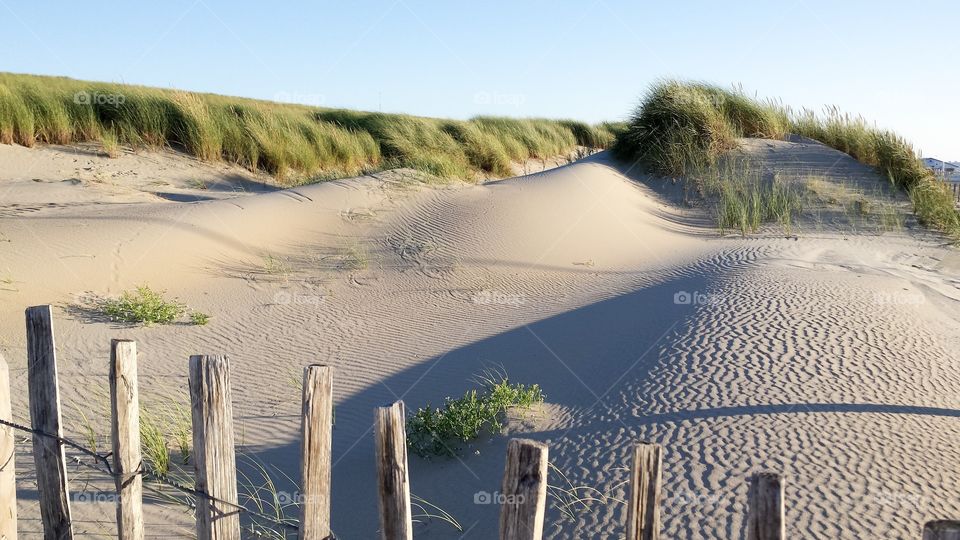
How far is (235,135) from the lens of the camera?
53.3ft

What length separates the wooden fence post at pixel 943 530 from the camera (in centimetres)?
151

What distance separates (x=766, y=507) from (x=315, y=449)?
1309 mm

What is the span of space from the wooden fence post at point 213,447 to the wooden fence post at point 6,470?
80 cm

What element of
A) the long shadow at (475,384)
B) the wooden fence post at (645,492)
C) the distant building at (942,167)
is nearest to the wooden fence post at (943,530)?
the wooden fence post at (645,492)

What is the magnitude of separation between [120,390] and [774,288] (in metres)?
5.28

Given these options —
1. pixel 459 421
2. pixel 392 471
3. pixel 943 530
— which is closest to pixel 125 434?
pixel 392 471

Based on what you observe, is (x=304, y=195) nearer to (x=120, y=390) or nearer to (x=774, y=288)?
(x=774, y=288)

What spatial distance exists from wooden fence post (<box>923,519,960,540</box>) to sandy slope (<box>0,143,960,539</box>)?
1648 mm

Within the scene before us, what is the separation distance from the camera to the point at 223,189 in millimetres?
14875

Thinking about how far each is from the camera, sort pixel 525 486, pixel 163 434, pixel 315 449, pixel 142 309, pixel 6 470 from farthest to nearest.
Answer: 1. pixel 142 309
2. pixel 163 434
3. pixel 6 470
4. pixel 315 449
5. pixel 525 486

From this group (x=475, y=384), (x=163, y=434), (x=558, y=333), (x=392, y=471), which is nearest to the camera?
(x=392, y=471)

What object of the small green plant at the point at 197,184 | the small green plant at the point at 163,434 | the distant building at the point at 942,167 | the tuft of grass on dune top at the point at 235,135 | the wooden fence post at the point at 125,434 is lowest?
the small green plant at the point at 163,434

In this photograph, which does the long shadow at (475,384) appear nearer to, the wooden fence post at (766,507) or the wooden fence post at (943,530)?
the wooden fence post at (766,507)

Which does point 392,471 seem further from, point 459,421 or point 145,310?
point 145,310
